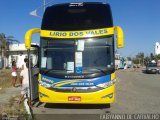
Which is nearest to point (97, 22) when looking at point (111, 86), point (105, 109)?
point (111, 86)

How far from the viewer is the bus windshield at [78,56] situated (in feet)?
39.2

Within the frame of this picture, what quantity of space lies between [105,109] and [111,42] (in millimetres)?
2472

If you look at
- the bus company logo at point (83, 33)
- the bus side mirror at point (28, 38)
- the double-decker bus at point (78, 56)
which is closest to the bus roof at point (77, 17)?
the double-decker bus at point (78, 56)

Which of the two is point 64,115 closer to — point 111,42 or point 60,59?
point 60,59

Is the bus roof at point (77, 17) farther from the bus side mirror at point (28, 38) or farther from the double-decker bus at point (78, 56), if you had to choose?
the bus side mirror at point (28, 38)

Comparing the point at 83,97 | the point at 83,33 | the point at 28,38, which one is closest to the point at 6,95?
the point at 28,38

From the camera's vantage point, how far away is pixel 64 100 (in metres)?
11.7

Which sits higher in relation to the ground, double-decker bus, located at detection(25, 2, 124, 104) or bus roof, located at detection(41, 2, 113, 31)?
bus roof, located at detection(41, 2, 113, 31)

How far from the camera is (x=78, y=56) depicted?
12000 mm

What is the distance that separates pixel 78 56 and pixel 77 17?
1.55m

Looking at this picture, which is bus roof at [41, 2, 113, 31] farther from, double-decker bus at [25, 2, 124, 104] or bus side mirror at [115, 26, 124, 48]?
bus side mirror at [115, 26, 124, 48]

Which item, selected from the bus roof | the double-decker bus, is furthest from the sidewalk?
the bus roof

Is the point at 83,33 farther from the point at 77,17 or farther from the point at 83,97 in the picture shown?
the point at 83,97

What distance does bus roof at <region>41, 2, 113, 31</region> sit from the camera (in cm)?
1232
